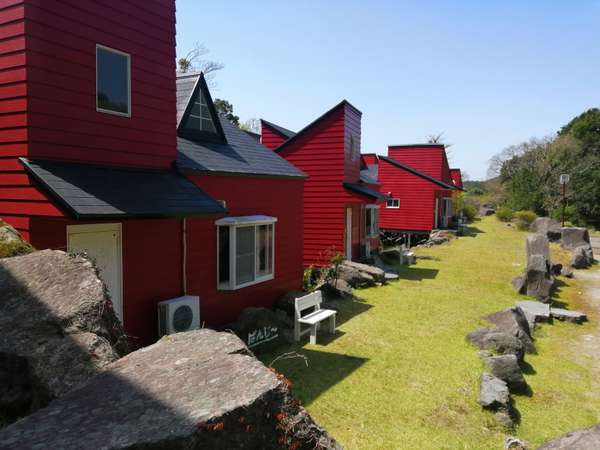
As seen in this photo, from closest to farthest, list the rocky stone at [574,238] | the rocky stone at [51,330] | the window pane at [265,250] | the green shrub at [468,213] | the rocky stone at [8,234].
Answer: the rocky stone at [51,330]
the rocky stone at [8,234]
the window pane at [265,250]
the rocky stone at [574,238]
the green shrub at [468,213]

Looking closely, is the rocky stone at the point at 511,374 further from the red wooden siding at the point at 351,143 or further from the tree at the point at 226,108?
the tree at the point at 226,108

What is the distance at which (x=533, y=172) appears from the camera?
4391 cm

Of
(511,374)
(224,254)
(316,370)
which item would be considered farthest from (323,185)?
(511,374)

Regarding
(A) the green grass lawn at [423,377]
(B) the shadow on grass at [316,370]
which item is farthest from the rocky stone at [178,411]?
(B) the shadow on grass at [316,370]

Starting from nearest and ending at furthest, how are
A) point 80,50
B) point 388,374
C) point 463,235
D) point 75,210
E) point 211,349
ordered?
1. point 211,349
2. point 75,210
3. point 80,50
4. point 388,374
5. point 463,235

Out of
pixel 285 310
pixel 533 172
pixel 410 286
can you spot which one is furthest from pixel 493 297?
pixel 533 172

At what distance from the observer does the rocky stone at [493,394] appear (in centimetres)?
650

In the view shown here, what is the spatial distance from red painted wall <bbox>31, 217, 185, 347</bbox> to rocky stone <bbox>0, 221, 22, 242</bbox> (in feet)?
5.20

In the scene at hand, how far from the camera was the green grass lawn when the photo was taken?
6016mm

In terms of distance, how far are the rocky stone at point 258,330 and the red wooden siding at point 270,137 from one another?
1158 cm

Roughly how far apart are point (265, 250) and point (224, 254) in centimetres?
156

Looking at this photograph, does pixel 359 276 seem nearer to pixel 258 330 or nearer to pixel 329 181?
pixel 329 181

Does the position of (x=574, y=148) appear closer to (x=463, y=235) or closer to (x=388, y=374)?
(x=463, y=235)

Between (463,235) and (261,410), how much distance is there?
104ft
